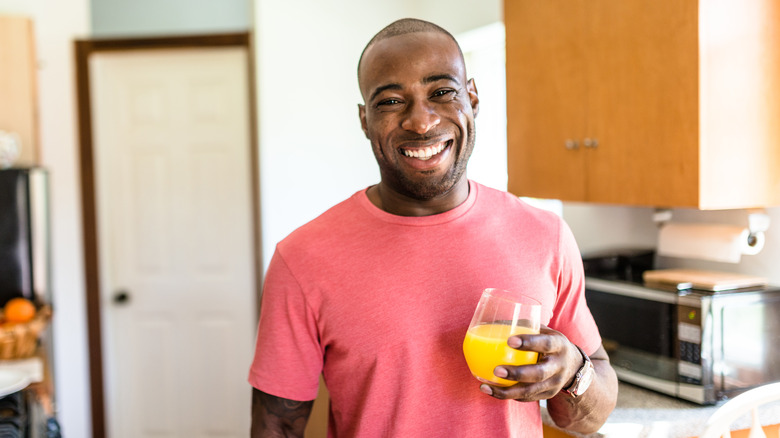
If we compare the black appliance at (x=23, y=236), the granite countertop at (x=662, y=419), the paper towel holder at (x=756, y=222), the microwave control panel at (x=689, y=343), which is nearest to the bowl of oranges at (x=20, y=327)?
the black appliance at (x=23, y=236)

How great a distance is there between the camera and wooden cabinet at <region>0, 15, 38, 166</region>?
3.27m

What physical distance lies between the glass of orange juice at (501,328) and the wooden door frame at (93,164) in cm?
251

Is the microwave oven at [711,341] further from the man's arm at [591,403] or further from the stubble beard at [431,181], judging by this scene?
the stubble beard at [431,181]

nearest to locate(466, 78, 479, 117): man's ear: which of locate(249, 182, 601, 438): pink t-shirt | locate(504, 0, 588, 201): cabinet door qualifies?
locate(249, 182, 601, 438): pink t-shirt

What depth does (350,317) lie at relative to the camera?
116 centimetres

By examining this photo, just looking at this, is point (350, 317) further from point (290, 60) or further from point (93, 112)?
point (93, 112)

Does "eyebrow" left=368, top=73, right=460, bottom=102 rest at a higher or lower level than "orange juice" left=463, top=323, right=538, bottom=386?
higher

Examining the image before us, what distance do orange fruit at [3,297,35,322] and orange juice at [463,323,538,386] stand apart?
6.52 feet

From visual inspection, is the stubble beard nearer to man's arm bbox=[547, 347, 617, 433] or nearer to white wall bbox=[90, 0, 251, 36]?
man's arm bbox=[547, 347, 617, 433]

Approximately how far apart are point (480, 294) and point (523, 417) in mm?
→ 225

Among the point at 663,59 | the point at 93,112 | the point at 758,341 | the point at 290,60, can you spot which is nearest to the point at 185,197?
the point at 93,112

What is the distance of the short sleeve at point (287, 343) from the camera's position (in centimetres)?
117

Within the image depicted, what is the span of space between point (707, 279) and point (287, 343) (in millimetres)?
1287

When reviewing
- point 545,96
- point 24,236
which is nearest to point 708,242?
point 545,96
